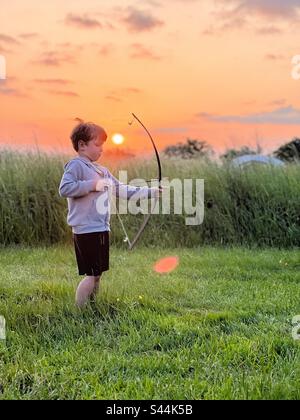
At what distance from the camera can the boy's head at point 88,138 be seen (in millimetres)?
3549

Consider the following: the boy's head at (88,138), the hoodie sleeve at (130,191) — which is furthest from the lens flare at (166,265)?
the boy's head at (88,138)

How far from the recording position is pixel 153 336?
10.3 ft

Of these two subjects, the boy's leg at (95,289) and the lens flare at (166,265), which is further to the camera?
the lens flare at (166,265)

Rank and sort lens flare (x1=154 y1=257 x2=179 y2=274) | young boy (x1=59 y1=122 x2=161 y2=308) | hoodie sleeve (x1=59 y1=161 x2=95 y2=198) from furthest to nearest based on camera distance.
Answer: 1. lens flare (x1=154 y1=257 x2=179 y2=274)
2. young boy (x1=59 y1=122 x2=161 y2=308)
3. hoodie sleeve (x1=59 y1=161 x2=95 y2=198)

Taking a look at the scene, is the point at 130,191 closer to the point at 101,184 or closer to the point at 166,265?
the point at 101,184

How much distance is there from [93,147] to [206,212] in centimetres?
346

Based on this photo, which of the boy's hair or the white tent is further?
the white tent

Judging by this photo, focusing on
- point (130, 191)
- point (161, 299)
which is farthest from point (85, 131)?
point (161, 299)

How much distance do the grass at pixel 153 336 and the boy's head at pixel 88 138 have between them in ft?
2.83

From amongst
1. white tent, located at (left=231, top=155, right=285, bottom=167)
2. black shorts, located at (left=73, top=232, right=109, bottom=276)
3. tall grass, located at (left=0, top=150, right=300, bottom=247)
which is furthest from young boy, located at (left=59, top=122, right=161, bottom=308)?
white tent, located at (left=231, top=155, right=285, bottom=167)

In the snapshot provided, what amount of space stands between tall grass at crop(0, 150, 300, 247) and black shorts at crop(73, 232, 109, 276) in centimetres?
296

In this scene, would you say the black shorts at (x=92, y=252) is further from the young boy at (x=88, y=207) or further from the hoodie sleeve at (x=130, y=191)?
the hoodie sleeve at (x=130, y=191)

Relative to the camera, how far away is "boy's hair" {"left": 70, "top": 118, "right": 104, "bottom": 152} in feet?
11.6

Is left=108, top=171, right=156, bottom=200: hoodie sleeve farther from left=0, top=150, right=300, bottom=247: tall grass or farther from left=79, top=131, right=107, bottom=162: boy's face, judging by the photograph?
left=0, top=150, right=300, bottom=247: tall grass
